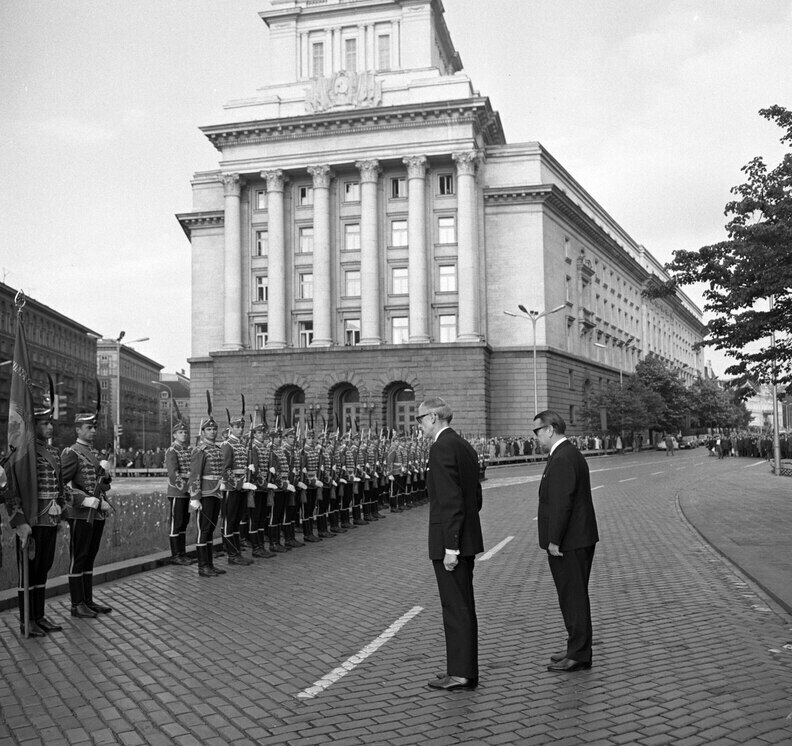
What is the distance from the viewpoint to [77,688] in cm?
670

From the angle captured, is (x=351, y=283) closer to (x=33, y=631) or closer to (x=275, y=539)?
(x=275, y=539)

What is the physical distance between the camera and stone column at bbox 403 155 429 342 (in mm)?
57312

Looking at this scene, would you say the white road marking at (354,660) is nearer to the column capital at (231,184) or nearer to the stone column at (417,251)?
the stone column at (417,251)

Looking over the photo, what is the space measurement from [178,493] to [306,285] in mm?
48648

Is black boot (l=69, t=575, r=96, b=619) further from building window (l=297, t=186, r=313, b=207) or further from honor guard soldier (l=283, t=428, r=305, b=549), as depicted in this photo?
building window (l=297, t=186, r=313, b=207)

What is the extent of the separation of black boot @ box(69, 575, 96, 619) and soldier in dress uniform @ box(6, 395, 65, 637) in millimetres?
469

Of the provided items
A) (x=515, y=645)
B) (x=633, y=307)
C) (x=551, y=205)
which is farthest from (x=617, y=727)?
(x=633, y=307)

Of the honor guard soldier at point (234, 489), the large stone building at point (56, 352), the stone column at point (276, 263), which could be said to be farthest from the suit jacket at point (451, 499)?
the large stone building at point (56, 352)

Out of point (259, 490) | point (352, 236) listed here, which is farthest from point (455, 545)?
point (352, 236)

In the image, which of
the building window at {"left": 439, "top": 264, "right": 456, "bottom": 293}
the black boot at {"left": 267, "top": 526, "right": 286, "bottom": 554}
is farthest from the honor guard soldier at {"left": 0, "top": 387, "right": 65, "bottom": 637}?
the building window at {"left": 439, "top": 264, "right": 456, "bottom": 293}

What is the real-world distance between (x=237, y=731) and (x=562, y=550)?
2969mm

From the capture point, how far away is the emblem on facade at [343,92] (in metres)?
58.4

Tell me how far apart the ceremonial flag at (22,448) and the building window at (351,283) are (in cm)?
5152

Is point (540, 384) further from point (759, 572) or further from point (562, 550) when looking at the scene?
point (562, 550)
